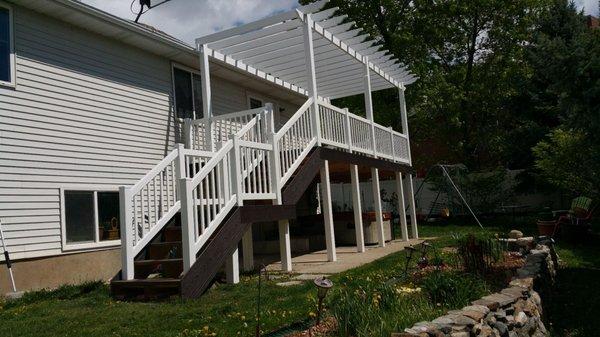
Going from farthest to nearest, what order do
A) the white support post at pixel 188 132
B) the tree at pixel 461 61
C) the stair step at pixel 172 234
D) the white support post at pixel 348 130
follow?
the tree at pixel 461 61 → the white support post at pixel 348 130 → the white support post at pixel 188 132 → the stair step at pixel 172 234

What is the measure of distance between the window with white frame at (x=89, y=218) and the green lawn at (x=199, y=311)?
1451 millimetres

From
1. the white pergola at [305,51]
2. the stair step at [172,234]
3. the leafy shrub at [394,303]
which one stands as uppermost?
the white pergola at [305,51]

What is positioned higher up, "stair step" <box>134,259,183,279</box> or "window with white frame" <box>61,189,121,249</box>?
"window with white frame" <box>61,189,121,249</box>

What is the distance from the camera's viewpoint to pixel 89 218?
30.3 feet

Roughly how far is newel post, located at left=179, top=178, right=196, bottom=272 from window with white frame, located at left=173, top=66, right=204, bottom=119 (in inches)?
203

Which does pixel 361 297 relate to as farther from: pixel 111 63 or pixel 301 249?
pixel 301 249

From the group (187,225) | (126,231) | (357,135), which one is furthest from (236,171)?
(357,135)

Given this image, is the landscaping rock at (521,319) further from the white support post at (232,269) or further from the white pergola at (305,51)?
the white pergola at (305,51)

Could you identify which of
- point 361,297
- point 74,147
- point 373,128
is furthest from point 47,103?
point 373,128

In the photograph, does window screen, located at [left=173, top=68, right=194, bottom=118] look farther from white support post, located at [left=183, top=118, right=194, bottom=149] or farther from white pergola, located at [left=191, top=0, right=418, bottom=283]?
white pergola, located at [left=191, top=0, right=418, bottom=283]

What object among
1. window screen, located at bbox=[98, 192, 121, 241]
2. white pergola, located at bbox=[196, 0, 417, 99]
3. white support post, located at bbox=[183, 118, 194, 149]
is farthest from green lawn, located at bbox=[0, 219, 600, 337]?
white pergola, located at bbox=[196, 0, 417, 99]

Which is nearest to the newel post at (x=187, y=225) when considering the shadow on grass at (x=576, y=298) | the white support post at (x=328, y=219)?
the white support post at (x=328, y=219)

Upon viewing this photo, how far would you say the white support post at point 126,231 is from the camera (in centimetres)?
668

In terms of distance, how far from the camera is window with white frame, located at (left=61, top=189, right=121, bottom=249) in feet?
28.9
